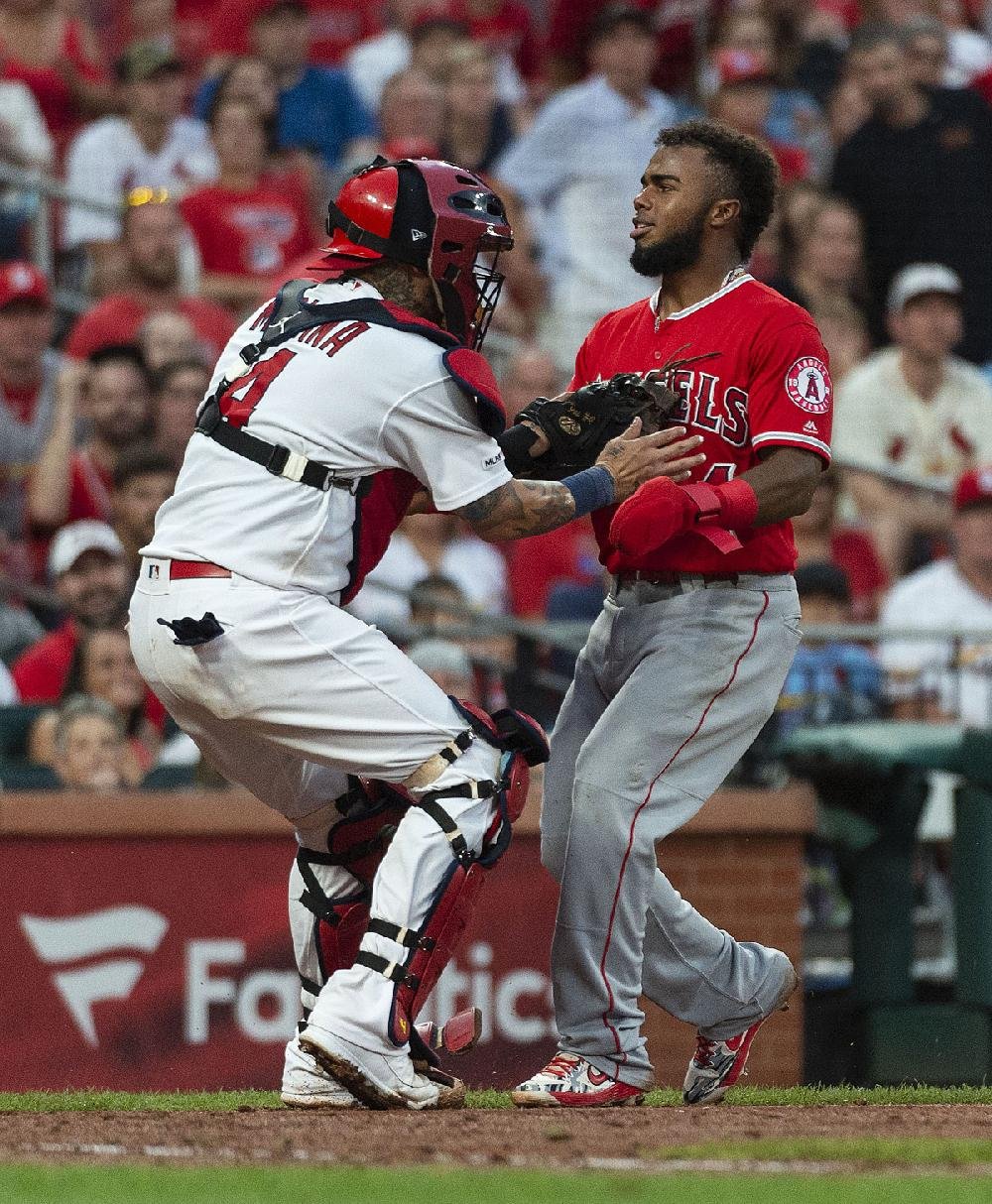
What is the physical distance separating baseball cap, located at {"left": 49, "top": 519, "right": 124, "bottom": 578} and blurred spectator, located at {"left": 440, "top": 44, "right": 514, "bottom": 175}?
12.8ft

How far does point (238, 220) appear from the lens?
Result: 453 inches

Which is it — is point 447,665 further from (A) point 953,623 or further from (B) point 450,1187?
(B) point 450,1187

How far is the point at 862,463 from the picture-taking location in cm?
1093

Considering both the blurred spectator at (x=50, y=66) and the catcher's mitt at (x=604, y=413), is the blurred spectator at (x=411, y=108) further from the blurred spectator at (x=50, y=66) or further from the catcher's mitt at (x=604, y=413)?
the catcher's mitt at (x=604, y=413)

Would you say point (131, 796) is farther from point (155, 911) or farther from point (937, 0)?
point (937, 0)

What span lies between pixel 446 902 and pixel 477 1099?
36.3 inches

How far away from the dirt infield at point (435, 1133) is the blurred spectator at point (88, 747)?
9.04 ft

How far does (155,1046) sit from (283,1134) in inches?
120

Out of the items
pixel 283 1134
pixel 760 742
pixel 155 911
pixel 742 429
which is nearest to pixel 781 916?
pixel 760 742

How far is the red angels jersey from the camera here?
558cm

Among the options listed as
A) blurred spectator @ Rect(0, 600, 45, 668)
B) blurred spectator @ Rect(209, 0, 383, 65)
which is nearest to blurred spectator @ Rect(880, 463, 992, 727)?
blurred spectator @ Rect(0, 600, 45, 668)

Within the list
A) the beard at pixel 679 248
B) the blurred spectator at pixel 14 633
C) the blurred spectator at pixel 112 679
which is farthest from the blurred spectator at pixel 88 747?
the beard at pixel 679 248

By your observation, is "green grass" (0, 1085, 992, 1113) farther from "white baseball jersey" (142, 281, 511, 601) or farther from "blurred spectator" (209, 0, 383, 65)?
"blurred spectator" (209, 0, 383, 65)

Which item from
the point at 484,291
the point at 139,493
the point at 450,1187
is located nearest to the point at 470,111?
the point at 139,493
